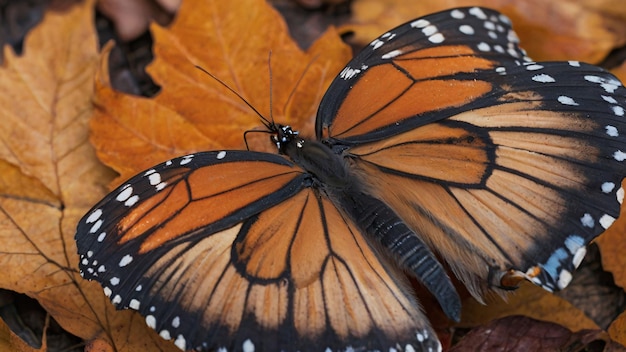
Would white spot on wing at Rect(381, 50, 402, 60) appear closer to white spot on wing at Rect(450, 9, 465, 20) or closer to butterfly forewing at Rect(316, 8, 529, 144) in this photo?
butterfly forewing at Rect(316, 8, 529, 144)

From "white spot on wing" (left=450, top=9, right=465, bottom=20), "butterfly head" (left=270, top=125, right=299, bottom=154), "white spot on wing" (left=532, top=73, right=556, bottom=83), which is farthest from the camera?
"white spot on wing" (left=450, top=9, right=465, bottom=20)

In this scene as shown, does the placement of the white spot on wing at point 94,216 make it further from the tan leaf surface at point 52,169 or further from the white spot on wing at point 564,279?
the white spot on wing at point 564,279

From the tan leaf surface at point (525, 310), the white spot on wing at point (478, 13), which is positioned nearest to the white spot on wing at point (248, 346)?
the tan leaf surface at point (525, 310)

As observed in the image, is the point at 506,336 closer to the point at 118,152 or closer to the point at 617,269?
the point at 617,269

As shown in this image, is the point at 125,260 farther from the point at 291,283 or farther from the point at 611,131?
the point at 611,131

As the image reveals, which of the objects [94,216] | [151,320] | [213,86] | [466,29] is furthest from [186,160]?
[466,29]

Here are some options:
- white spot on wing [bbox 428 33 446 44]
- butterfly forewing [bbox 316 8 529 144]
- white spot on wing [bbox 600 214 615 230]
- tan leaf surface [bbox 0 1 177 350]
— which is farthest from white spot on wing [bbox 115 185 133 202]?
white spot on wing [bbox 600 214 615 230]

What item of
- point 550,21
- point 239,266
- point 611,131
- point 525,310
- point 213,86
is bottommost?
point 525,310
